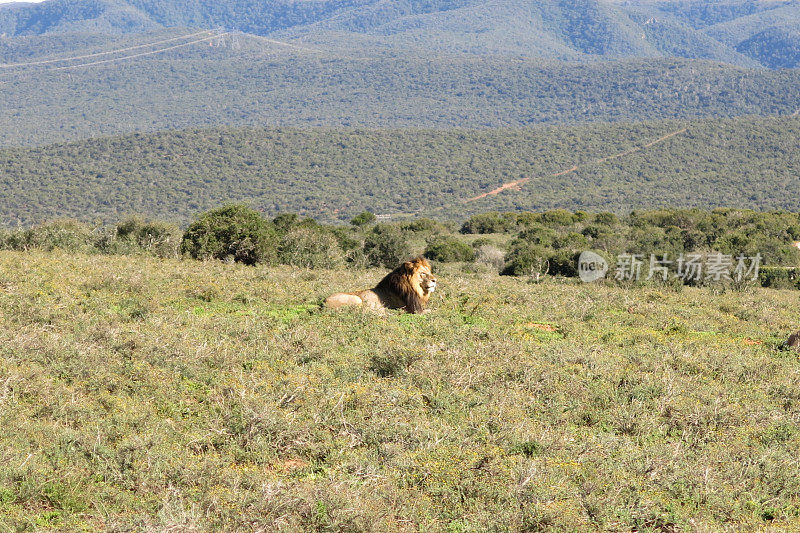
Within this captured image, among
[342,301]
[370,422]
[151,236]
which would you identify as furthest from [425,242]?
[370,422]

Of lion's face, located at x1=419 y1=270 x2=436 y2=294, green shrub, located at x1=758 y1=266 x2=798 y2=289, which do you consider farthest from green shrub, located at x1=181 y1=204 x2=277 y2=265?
green shrub, located at x1=758 y1=266 x2=798 y2=289

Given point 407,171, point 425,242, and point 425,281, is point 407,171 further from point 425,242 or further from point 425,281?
point 425,281

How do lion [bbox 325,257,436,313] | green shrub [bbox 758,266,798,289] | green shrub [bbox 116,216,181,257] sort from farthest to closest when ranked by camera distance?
green shrub [bbox 758,266,798,289], green shrub [bbox 116,216,181,257], lion [bbox 325,257,436,313]

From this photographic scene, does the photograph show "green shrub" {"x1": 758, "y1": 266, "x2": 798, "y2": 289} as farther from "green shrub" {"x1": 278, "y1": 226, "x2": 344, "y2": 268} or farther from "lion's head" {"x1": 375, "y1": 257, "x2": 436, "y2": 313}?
"lion's head" {"x1": 375, "y1": 257, "x2": 436, "y2": 313}

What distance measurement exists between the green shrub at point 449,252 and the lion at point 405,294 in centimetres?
1766

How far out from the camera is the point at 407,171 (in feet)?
356

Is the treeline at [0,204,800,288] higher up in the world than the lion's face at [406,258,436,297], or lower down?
lower down

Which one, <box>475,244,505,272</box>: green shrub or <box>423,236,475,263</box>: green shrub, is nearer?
<box>475,244,505,272</box>: green shrub

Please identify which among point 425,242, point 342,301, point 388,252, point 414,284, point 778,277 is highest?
point 414,284

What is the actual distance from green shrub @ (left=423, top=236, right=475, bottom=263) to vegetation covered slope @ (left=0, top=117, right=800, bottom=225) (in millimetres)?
47049

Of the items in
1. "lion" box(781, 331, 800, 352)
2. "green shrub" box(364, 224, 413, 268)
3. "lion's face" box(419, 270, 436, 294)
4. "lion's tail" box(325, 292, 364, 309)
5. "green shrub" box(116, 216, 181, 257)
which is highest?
"lion's face" box(419, 270, 436, 294)

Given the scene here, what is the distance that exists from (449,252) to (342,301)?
1873 centimetres

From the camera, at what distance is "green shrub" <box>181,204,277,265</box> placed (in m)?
17.9

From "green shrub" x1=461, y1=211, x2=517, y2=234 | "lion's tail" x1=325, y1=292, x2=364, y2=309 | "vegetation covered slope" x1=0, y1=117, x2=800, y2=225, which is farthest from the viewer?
"vegetation covered slope" x1=0, y1=117, x2=800, y2=225
